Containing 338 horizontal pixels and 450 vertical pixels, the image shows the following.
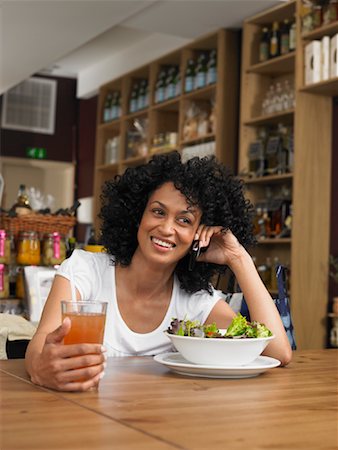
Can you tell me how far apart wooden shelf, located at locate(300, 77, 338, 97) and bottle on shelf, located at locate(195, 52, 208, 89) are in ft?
4.37

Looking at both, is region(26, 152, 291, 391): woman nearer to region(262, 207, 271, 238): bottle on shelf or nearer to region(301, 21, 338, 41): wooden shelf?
region(301, 21, 338, 41): wooden shelf

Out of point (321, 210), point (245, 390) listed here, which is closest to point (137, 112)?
point (321, 210)

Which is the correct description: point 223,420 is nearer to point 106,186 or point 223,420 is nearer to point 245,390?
point 245,390

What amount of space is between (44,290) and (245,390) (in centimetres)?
193

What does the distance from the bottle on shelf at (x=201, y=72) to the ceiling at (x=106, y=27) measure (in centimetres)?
21

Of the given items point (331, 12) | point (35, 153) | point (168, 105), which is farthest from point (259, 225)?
point (35, 153)

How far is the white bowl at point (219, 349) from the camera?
1446 mm

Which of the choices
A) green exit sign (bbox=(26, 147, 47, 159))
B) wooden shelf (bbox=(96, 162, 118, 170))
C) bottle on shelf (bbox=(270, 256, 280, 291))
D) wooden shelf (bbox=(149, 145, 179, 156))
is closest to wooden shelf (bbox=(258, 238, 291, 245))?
bottle on shelf (bbox=(270, 256, 280, 291))

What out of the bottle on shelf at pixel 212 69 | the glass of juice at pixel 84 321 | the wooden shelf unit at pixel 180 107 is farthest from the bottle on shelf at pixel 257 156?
the glass of juice at pixel 84 321

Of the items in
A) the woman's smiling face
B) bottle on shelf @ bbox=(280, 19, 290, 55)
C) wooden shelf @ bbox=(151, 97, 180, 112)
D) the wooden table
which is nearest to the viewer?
the wooden table

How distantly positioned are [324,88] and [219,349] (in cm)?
339

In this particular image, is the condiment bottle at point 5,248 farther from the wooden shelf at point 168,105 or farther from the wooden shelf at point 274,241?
the wooden shelf at point 168,105

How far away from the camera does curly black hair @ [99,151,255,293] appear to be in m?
1.84

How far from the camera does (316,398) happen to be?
1.27 meters
